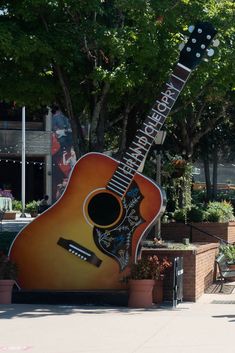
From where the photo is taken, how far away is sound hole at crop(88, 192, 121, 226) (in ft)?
42.9

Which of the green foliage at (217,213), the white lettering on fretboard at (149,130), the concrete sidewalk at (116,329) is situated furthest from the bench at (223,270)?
the green foliage at (217,213)

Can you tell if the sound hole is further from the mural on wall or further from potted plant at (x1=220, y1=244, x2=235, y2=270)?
the mural on wall

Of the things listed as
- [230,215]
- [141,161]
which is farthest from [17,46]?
[230,215]

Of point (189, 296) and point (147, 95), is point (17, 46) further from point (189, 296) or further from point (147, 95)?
point (189, 296)

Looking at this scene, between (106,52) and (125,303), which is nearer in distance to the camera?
(125,303)

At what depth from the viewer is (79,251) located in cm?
1304

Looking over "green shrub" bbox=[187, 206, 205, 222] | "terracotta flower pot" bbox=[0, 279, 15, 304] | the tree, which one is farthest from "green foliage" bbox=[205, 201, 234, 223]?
"terracotta flower pot" bbox=[0, 279, 15, 304]

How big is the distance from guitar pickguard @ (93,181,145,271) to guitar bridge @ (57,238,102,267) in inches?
9.2

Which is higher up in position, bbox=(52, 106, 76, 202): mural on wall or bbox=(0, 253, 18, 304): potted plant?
bbox=(52, 106, 76, 202): mural on wall

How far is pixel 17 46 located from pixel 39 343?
243 inches

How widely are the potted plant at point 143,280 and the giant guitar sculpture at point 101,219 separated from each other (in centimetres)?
44

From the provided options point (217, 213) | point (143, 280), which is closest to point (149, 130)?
point (143, 280)

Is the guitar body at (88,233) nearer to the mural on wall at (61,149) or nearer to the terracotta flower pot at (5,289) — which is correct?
the terracotta flower pot at (5,289)

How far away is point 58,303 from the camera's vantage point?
41.4 ft
